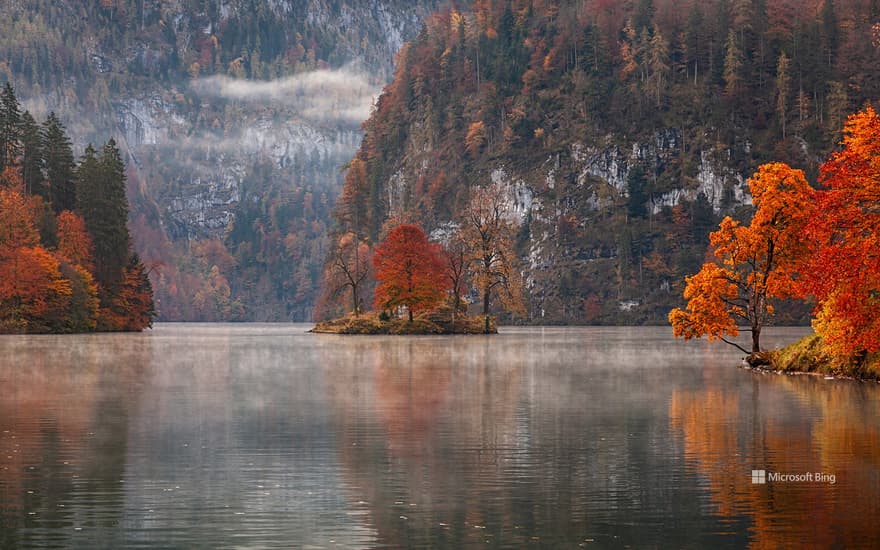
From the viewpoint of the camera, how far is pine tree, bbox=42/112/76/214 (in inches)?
6777

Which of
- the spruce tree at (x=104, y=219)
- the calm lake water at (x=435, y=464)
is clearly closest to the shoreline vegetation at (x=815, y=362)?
the calm lake water at (x=435, y=464)

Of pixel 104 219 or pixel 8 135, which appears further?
pixel 104 219

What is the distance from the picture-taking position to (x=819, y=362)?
6397 centimetres

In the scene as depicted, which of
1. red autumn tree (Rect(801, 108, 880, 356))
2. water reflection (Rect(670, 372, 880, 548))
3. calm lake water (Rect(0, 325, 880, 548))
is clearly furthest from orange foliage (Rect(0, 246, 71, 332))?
red autumn tree (Rect(801, 108, 880, 356))

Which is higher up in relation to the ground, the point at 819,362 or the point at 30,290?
the point at 30,290

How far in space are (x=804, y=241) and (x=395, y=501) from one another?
2039 inches

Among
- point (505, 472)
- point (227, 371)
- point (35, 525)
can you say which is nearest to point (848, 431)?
point (505, 472)

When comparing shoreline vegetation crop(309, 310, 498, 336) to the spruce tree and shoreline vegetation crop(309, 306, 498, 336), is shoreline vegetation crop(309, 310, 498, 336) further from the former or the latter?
the spruce tree

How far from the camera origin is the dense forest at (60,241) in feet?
458

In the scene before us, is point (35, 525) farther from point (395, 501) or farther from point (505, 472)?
point (505, 472)

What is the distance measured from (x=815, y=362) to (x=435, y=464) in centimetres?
4285

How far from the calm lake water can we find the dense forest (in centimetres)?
9143

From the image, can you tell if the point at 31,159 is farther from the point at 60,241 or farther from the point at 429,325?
the point at 429,325

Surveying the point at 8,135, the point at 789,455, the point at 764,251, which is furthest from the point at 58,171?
the point at 789,455
